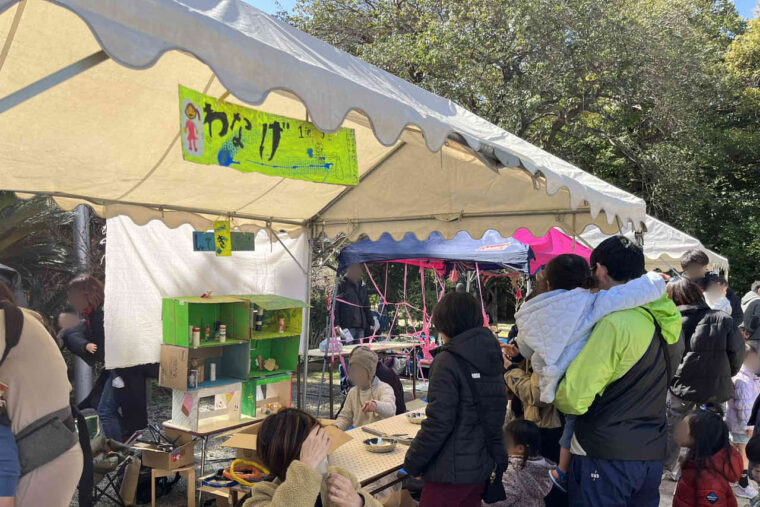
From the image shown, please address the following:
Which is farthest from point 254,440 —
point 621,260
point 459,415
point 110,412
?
point 110,412

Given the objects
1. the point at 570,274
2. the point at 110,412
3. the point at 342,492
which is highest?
the point at 570,274

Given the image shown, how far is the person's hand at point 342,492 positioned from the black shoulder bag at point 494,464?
2.89ft

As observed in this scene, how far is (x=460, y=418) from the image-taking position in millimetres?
2734

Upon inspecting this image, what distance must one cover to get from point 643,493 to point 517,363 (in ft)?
4.35

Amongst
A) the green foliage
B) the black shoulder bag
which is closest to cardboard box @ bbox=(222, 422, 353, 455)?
the black shoulder bag

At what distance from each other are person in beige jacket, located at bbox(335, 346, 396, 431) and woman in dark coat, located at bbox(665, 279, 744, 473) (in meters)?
2.39

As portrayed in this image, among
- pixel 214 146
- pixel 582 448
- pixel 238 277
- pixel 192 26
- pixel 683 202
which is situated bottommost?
pixel 582 448

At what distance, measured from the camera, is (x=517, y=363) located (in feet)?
12.6

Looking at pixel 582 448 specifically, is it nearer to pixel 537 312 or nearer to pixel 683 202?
pixel 537 312

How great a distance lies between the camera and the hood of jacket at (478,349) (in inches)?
107

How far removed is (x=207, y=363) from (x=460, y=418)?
10.2ft

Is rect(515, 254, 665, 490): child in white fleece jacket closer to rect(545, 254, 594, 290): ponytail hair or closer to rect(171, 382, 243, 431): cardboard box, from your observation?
rect(545, 254, 594, 290): ponytail hair

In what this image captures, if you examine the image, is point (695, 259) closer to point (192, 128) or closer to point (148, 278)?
point (192, 128)

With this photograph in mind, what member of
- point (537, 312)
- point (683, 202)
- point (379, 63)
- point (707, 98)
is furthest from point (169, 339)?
point (707, 98)
